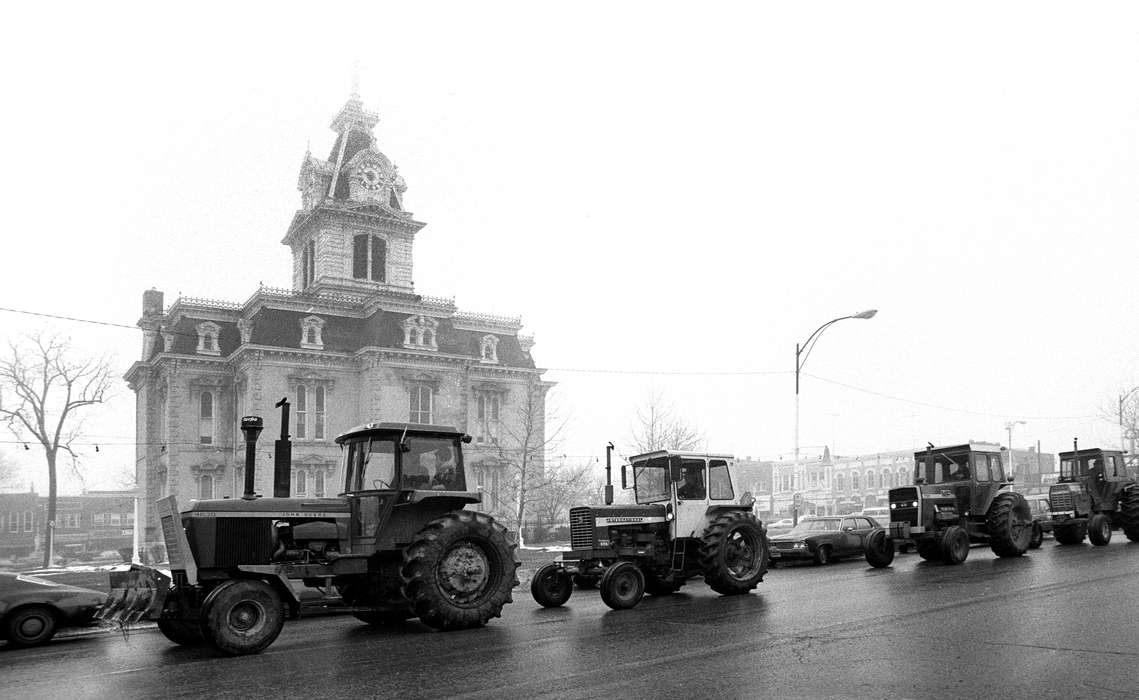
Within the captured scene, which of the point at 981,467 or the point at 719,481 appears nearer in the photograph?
the point at 719,481

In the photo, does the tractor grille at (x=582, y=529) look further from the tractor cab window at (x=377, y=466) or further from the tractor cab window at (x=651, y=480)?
the tractor cab window at (x=377, y=466)

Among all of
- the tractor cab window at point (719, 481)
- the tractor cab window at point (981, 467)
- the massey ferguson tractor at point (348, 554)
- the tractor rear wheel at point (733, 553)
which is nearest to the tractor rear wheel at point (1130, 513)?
the tractor cab window at point (981, 467)

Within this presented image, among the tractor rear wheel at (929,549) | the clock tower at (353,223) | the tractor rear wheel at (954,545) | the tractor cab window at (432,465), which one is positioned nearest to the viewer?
the tractor cab window at (432,465)

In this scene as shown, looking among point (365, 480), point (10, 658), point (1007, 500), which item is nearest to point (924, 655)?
point (365, 480)

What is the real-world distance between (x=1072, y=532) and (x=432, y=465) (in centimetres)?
1999

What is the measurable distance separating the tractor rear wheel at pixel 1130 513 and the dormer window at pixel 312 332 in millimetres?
34547

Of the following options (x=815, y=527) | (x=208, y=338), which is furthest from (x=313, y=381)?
(x=815, y=527)

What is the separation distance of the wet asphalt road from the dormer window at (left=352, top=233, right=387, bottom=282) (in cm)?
4231

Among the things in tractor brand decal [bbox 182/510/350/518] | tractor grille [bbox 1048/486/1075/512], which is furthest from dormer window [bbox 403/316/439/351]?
tractor brand decal [bbox 182/510/350/518]

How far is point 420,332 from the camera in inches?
1913

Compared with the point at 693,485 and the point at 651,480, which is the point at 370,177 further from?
the point at 693,485

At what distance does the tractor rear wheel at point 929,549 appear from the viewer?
2152 centimetres

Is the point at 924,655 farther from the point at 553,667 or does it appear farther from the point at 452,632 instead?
the point at 452,632

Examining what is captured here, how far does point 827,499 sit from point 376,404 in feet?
235
